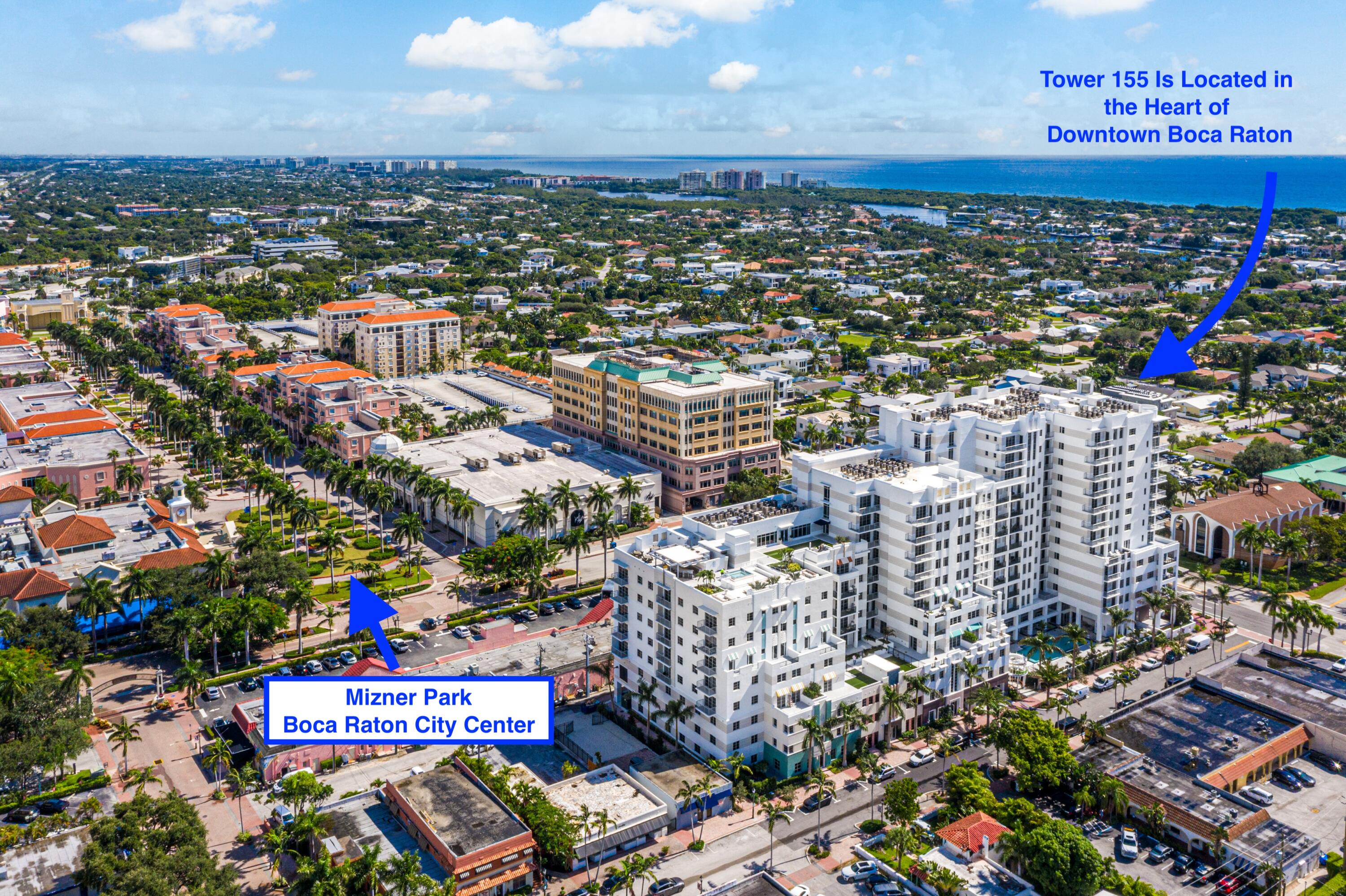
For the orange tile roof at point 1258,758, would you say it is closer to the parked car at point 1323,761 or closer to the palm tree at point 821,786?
the parked car at point 1323,761

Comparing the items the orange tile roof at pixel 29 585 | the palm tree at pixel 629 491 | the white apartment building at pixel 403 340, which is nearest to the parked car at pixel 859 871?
the palm tree at pixel 629 491

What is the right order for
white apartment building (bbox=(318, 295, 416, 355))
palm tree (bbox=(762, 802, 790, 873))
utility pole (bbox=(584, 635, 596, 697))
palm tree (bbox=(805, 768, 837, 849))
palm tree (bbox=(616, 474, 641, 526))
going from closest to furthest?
1. palm tree (bbox=(762, 802, 790, 873))
2. palm tree (bbox=(805, 768, 837, 849))
3. utility pole (bbox=(584, 635, 596, 697))
4. palm tree (bbox=(616, 474, 641, 526))
5. white apartment building (bbox=(318, 295, 416, 355))

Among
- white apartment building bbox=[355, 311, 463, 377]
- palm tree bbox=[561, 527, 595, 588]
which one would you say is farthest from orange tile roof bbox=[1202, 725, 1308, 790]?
white apartment building bbox=[355, 311, 463, 377]

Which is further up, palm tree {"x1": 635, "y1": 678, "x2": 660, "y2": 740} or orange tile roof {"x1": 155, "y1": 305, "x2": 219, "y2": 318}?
orange tile roof {"x1": 155, "y1": 305, "x2": 219, "y2": 318}

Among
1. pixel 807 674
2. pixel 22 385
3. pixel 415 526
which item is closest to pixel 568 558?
pixel 415 526

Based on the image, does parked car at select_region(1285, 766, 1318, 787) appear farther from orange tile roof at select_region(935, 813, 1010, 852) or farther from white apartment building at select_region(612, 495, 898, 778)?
white apartment building at select_region(612, 495, 898, 778)

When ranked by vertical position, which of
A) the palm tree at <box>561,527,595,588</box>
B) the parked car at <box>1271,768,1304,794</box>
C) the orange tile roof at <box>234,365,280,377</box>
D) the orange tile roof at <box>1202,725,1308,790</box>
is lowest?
the parked car at <box>1271,768,1304,794</box>

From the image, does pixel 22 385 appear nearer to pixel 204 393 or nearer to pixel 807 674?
pixel 204 393
